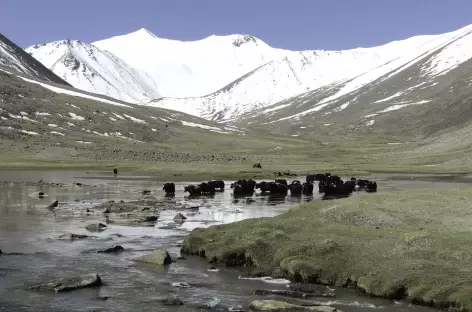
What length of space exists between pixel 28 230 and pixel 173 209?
1644cm

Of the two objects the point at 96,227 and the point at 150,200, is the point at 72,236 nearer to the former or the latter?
the point at 96,227

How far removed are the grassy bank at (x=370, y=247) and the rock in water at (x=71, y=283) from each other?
285 inches

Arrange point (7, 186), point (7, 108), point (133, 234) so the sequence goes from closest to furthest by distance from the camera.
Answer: point (133, 234) < point (7, 186) < point (7, 108)

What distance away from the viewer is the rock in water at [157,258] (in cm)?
3061

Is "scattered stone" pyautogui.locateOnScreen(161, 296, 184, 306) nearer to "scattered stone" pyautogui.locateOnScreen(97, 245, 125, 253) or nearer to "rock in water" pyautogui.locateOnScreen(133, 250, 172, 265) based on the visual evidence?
"rock in water" pyautogui.locateOnScreen(133, 250, 172, 265)

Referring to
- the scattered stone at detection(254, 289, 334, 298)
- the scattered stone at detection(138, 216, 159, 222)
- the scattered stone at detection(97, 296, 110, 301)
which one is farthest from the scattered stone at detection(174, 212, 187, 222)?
the scattered stone at detection(97, 296, 110, 301)

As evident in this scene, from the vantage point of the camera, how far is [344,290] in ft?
84.6

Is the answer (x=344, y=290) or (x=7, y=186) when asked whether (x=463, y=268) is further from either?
(x=7, y=186)

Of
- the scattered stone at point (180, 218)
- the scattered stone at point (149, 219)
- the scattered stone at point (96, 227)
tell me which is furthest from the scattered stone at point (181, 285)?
the scattered stone at point (149, 219)

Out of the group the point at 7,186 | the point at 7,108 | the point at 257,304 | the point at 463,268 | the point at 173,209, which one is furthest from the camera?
the point at 7,108

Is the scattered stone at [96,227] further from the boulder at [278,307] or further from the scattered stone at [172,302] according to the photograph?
the boulder at [278,307]

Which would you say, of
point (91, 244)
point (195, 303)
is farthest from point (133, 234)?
point (195, 303)

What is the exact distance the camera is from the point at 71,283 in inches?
1019

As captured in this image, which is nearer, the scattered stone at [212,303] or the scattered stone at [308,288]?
the scattered stone at [212,303]
